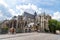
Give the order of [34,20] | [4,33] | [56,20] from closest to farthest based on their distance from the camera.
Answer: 1. [4,33]
2. [34,20]
3. [56,20]

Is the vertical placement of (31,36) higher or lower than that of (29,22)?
lower

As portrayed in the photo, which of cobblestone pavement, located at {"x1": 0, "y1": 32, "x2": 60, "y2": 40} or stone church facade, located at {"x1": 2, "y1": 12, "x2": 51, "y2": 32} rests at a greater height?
stone church facade, located at {"x1": 2, "y1": 12, "x2": 51, "y2": 32}

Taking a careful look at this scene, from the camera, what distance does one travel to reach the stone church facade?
231 centimetres

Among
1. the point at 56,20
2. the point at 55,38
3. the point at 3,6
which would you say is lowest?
the point at 55,38

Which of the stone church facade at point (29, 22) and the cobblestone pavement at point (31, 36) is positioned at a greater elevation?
the stone church facade at point (29, 22)

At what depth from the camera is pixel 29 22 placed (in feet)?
7.82

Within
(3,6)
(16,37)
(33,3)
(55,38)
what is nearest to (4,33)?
(16,37)

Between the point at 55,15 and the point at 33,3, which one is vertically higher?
the point at 33,3

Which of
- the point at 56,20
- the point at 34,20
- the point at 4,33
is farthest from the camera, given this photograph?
the point at 56,20

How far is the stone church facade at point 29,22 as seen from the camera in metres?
2.31

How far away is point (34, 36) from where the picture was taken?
2.42 meters

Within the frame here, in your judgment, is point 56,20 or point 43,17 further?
point 56,20

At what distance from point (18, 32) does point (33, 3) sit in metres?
0.54

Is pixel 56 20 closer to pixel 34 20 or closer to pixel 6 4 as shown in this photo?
pixel 34 20
